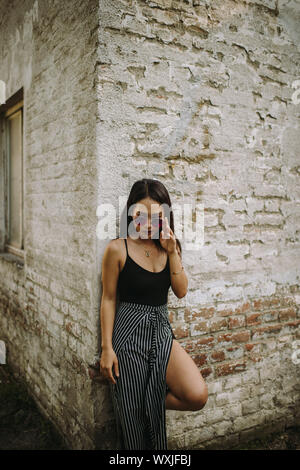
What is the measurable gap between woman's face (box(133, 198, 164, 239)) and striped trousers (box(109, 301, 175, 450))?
1.64ft

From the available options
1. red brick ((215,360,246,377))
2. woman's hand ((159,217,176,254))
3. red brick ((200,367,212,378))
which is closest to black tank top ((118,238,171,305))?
woman's hand ((159,217,176,254))

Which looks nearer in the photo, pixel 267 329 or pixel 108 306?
pixel 108 306

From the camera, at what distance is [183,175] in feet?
9.34

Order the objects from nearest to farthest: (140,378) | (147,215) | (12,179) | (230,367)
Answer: (140,378) < (147,215) < (230,367) < (12,179)

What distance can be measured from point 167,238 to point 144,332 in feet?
1.95

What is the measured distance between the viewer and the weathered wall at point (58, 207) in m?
2.64

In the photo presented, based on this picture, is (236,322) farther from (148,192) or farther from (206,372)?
(148,192)

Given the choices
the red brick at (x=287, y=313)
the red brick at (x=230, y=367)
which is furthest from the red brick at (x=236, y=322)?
the red brick at (x=287, y=313)

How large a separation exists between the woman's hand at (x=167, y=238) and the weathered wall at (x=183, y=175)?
1.39 feet

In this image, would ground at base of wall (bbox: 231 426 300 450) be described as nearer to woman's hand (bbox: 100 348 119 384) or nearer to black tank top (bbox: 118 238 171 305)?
woman's hand (bbox: 100 348 119 384)

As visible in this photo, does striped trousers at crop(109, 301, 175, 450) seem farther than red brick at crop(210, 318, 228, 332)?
No

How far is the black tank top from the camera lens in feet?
7.66

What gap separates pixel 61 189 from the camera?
3.09 metres

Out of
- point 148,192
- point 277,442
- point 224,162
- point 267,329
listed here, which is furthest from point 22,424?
point 224,162
